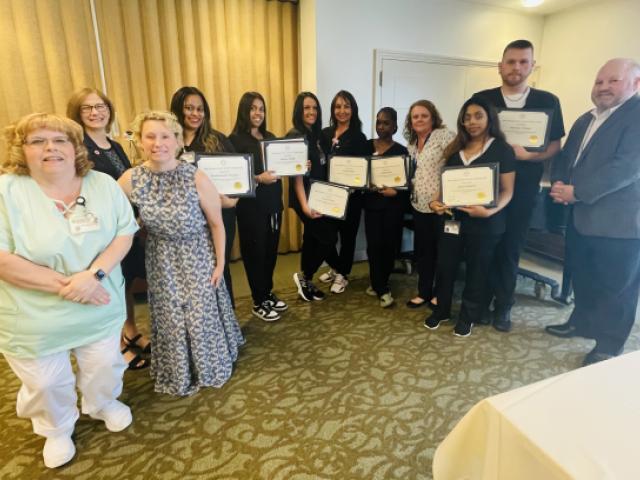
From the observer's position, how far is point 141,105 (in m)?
3.37

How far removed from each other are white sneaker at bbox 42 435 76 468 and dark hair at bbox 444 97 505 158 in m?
2.52

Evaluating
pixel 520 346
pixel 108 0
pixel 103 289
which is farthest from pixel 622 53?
pixel 103 289

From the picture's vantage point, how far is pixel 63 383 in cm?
161

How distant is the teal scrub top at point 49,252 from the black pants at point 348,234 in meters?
1.81

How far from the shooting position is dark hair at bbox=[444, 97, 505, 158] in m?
2.28

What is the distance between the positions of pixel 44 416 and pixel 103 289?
0.60 meters

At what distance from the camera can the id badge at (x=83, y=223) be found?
1480mm

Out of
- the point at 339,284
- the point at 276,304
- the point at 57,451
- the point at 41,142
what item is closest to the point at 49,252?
the point at 41,142

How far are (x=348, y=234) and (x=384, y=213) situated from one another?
443 millimetres

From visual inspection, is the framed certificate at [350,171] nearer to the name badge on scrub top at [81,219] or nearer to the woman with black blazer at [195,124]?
the woman with black blazer at [195,124]

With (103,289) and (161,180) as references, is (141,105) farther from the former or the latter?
(103,289)

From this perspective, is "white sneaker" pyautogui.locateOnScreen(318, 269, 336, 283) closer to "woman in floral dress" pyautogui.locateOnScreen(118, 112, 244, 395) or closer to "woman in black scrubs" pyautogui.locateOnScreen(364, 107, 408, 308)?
"woman in black scrubs" pyautogui.locateOnScreen(364, 107, 408, 308)

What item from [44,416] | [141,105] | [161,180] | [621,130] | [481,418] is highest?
[141,105]

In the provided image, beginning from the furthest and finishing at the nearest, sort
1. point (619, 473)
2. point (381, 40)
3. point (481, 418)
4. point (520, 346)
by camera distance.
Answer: point (381, 40), point (520, 346), point (481, 418), point (619, 473)
